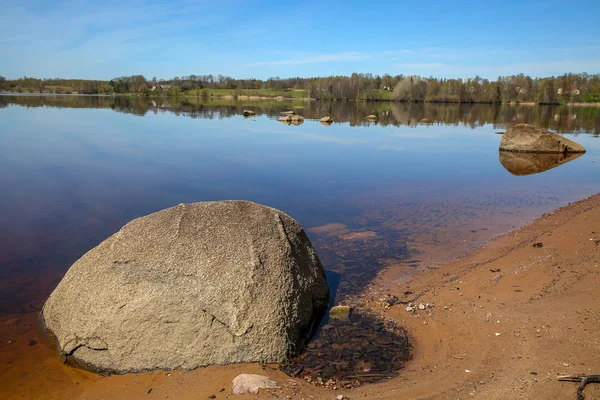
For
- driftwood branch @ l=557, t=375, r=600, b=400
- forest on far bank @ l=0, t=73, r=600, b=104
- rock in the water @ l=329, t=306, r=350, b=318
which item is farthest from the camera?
forest on far bank @ l=0, t=73, r=600, b=104

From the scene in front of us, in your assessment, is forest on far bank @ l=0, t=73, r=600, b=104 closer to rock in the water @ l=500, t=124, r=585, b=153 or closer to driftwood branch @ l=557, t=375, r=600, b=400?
rock in the water @ l=500, t=124, r=585, b=153

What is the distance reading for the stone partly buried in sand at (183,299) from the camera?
20.4ft

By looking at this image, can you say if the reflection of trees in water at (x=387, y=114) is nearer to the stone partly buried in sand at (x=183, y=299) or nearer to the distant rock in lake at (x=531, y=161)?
the distant rock in lake at (x=531, y=161)

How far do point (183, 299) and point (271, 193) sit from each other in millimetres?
11339

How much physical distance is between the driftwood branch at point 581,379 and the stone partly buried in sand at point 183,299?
11.6 ft

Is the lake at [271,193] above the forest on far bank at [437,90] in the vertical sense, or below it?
below

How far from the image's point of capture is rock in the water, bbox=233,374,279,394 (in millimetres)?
5445

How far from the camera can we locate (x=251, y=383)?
18.1 ft

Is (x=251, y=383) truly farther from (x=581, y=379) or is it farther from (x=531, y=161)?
(x=531, y=161)

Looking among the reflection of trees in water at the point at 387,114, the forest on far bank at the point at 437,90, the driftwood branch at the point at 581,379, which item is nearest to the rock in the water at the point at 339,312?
the driftwood branch at the point at 581,379

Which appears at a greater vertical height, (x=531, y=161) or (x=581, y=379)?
(x=531, y=161)

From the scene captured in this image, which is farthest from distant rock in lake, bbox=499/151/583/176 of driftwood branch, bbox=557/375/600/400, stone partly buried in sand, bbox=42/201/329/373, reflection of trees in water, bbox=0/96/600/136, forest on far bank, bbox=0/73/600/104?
forest on far bank, bbox=0/73/600/104

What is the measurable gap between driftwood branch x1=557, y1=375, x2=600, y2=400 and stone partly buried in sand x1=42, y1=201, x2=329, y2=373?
11.6ft

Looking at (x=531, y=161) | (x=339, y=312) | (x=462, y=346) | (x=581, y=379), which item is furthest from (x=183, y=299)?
(x=531, y=161)
